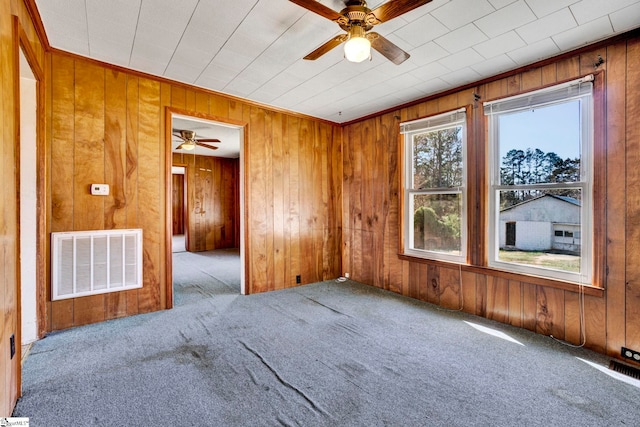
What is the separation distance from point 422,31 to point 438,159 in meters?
1.63

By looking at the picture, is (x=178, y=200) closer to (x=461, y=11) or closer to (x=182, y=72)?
(x=182, y=72)

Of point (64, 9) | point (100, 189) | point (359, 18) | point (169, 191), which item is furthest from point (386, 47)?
point (100, 189)

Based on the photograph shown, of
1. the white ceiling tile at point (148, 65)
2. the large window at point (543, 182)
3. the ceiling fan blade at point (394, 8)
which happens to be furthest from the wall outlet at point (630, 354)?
the white ceiling tile at point (148, 65)

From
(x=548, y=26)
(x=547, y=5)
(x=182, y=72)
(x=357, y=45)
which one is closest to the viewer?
(x=357, y=45)

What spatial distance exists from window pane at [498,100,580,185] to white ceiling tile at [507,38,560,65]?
441 millimetres

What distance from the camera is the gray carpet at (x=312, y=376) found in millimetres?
1599

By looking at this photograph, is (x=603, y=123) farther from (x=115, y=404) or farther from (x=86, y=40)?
(x=86, y=40)

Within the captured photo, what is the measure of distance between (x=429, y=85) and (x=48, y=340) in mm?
4319

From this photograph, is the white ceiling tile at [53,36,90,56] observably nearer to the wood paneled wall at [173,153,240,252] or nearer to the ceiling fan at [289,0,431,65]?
the ceiling fan at [289,0,431,65]

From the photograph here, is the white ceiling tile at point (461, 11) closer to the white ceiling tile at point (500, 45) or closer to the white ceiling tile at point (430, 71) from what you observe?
the white ceiling tile at point (500, 45)

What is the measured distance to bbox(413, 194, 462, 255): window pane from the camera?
3322mm

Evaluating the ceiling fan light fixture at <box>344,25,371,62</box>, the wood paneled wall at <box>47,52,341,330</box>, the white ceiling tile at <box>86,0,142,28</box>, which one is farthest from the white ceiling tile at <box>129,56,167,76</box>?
the ceiling fan light fixture at <box>344,25,371,62</box>

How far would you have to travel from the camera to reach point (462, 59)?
2604 millimetres

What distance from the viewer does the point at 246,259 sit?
12.4 feet
